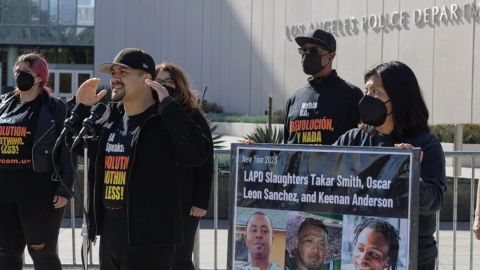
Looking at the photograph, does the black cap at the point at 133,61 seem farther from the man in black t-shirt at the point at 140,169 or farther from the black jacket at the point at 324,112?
the black jacket at the point at 324,112

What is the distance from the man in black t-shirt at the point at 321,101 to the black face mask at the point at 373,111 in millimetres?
1301

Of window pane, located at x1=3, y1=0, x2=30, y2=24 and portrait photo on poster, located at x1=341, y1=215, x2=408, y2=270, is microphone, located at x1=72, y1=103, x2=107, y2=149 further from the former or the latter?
window pane, located at x1=3, y1=0, x2=30, y2=24

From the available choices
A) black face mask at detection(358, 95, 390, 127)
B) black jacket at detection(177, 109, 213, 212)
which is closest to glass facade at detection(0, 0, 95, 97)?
black jacket at detection(177, 109, 213, 212)

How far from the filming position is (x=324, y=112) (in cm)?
533

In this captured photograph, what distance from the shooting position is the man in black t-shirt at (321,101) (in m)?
5.30

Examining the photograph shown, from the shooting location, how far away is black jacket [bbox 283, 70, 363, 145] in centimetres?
530

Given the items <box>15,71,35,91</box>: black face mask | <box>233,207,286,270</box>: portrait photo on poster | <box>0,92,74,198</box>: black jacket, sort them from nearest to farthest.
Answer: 1. <box>233,207,286,270</box>: portrait photo on poster
2. <box>0,92,74,198</box>: black jacket
3. <box>15,71,35,91</box>: black face mask

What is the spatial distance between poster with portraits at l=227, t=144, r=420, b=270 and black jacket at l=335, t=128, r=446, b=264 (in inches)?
7.0

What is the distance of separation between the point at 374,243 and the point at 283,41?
28.9 meters

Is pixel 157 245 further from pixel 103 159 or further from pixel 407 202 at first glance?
pixel 407 202

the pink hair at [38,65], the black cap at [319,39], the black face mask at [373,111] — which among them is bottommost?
the black face mask at [373,111]

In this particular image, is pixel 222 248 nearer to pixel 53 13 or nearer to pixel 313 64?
pixel 313 64

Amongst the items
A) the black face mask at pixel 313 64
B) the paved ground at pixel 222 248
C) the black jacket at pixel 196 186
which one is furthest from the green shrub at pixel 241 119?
the black face mask at pixel 313 64

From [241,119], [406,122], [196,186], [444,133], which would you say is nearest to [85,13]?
[241,119]
